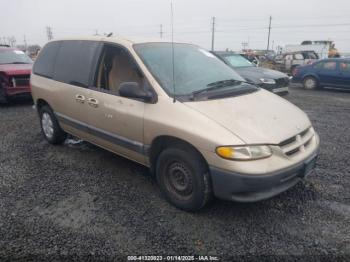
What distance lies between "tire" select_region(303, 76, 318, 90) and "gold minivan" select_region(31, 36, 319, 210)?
10864mm

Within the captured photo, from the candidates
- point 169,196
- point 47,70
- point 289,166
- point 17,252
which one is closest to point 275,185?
point 289,166

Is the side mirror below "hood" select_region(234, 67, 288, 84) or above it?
above

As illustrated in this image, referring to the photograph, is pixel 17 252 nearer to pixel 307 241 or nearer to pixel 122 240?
pixel 122 240

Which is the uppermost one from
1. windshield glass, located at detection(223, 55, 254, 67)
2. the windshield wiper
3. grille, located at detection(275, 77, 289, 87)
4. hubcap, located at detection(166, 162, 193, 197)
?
the windshield wiper

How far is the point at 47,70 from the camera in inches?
204

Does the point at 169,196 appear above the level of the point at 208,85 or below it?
below

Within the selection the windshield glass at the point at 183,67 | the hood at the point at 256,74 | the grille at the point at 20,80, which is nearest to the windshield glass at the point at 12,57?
the grille at the point at 20,80

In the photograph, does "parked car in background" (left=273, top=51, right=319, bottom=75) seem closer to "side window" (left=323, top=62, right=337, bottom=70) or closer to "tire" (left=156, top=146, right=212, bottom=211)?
"side window" (left=323, top=62, right=337, bottom=70)

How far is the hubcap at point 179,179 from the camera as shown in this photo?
3189mm

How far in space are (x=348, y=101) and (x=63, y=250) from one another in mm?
10653

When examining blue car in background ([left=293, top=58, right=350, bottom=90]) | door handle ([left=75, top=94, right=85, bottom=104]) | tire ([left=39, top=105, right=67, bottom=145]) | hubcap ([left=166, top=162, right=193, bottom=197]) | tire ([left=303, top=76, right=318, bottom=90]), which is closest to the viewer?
hubcap ([left=166, top=162, right=193, bottom=197])

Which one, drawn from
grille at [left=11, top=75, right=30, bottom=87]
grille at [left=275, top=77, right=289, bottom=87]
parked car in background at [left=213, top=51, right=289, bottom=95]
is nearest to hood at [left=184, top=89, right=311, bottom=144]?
parked car in background at [left=213, top=51, right=289, bottom=95]

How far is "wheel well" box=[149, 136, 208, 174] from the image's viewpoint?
310cm

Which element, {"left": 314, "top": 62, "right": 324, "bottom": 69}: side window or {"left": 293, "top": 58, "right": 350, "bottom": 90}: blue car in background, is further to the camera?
{"left": 314, "top": 62, "right": 324, "bottom": 69}: side window
